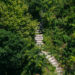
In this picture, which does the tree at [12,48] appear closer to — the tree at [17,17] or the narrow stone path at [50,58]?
the tree at [17,17]

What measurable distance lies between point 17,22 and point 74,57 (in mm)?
4753

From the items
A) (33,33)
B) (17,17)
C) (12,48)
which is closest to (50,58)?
(33,33)

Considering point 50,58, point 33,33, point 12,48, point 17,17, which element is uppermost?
point 17,17

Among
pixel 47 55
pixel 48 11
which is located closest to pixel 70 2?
pixel 48 11

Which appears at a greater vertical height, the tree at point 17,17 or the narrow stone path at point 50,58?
the tree at point 17,17

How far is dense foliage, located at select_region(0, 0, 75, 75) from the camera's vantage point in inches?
393

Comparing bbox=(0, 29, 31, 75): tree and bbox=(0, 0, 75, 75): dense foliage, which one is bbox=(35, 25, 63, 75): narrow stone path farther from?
bbox=(0, 29, 31, 75): tree

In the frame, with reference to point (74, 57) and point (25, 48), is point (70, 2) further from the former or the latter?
point (25, 48)

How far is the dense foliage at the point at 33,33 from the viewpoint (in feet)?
32.7

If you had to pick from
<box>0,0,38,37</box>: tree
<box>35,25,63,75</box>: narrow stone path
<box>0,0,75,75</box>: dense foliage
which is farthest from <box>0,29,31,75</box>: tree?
<box>35,25,63,75</box>: narrow stone path

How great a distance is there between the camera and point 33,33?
1127 centimetres

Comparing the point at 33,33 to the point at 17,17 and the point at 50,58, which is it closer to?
the point at 17,17

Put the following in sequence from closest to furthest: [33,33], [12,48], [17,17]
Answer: [12,48], [17,17], [33,33]

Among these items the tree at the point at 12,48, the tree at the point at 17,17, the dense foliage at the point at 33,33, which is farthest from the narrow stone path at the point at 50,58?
the tree at the point at 12,48
